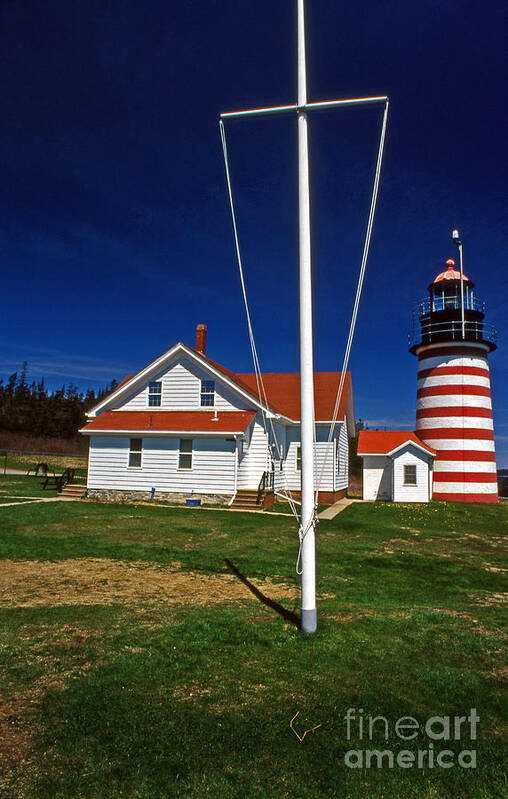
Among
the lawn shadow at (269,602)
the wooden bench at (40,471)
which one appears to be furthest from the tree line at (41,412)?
the lawn shadow at (269,602)

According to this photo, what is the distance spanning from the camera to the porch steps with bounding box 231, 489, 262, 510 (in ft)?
69.4

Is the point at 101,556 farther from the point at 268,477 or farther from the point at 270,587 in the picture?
the point at 268,477

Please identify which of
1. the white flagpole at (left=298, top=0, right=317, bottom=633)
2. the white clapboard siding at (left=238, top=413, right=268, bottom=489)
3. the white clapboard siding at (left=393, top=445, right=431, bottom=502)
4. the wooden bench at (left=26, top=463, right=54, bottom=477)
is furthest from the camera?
the wooden bench at (left=26, top=463, right=54, bottom=477)

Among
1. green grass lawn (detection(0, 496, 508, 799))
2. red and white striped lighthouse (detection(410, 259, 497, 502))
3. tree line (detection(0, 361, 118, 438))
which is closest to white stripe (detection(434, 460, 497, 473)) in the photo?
red and white striped lighthouse (detection(410, 259, 497, 502))

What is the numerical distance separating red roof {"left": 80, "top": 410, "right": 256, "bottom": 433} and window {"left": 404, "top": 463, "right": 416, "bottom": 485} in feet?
29.2

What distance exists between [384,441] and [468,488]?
15.8ft

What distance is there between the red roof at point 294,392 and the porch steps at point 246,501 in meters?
5.98

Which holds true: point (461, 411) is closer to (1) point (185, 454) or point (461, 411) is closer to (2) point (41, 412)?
(1) point (185, 454)

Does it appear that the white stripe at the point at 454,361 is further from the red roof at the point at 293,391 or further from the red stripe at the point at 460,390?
the red roof at the point at 293,391

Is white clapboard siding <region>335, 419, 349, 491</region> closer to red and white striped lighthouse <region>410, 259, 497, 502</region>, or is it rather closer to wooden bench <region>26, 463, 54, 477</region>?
red and white striped lighthouse <region>410, 259, 497, 502</region>

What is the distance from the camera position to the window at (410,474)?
2572cm

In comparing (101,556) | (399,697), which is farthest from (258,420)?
(399,697)

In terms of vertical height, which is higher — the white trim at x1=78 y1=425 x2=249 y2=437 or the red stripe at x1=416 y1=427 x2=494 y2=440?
the red stripe at x1=416 y1=427 x2=494 y2=440

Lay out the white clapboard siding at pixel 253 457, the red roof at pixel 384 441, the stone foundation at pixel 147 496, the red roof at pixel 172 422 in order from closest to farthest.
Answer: the stone foundation at pixel 147 496 → the red roof at pixel 172 422 → the white clapboard siding at pixel 253 457 → the red roof at pixel 384 441
